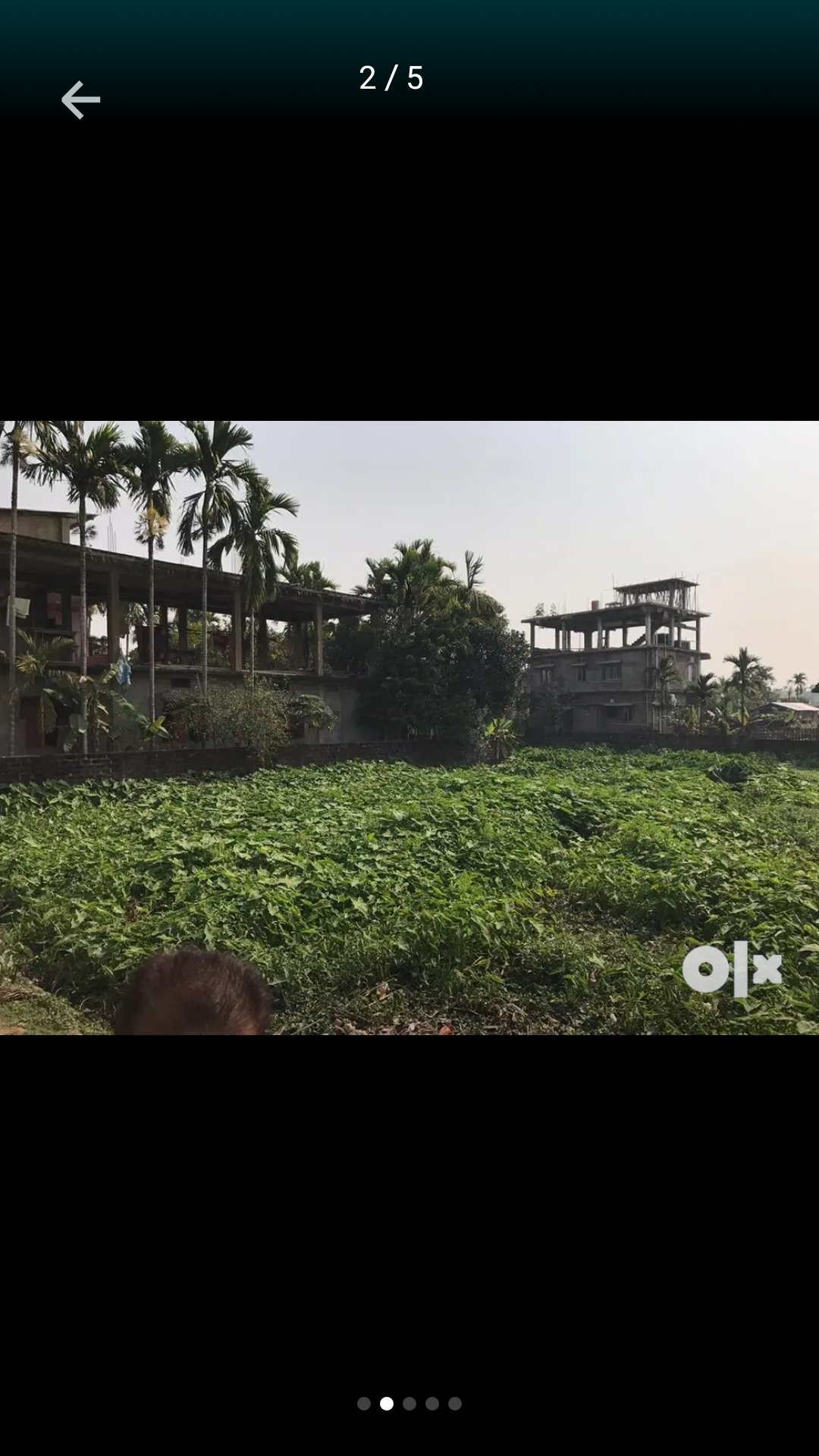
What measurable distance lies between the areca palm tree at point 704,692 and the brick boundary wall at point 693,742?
42 cm

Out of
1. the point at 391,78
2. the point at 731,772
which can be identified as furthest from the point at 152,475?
the point at 731,772

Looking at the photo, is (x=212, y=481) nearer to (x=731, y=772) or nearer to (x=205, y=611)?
(x=205, y=611)

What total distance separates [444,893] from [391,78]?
260 centimetres

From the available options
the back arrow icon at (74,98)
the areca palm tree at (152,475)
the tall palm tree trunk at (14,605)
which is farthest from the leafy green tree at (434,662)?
the back arrow icon at (74,98)

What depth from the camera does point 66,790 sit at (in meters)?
3.75

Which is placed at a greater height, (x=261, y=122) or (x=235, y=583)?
(x=261, y=122)

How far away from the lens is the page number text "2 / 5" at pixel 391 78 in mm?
1215

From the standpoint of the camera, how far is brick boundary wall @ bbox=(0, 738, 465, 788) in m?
3.57

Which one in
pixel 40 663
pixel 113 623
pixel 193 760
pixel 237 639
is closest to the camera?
pixel 40 663

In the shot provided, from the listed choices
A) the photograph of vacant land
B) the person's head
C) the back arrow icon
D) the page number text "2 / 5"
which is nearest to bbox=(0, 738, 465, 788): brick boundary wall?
the photograph of vacant land

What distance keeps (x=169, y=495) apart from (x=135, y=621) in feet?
3.20

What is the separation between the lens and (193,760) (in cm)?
455

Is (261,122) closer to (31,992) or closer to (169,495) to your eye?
(169,495)

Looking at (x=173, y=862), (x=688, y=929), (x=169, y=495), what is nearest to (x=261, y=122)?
(x=169, y=495)
